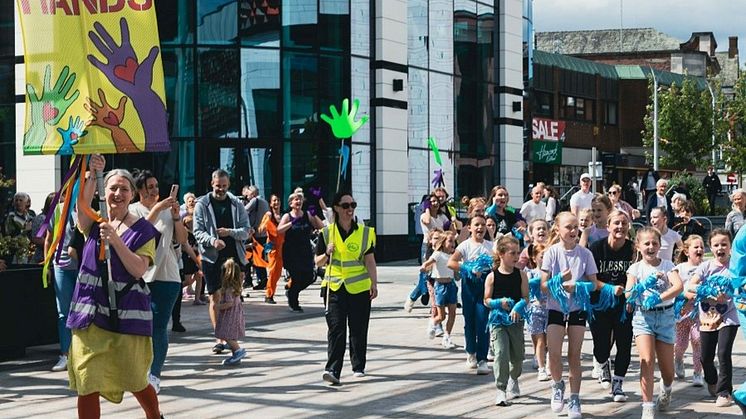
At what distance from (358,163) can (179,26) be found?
17.1ft

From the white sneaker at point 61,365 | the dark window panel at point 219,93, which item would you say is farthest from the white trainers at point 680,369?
the dark window panel at point 219,93

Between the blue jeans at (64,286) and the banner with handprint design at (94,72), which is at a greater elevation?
the banner with handprint design at (94,72)

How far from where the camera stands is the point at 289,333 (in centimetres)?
1378

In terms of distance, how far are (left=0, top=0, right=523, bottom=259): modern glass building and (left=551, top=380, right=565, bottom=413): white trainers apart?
628 inches

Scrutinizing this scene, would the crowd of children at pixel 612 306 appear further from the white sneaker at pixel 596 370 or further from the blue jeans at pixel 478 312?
the blue jeans at pixel 478 312

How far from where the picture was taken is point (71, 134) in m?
7.44

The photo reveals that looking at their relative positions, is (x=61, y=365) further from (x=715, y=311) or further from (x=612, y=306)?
(x=715, y=311)

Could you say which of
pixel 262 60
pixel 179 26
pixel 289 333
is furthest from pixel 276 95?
pixel 289 333

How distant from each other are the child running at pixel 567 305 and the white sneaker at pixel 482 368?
188 centimetres

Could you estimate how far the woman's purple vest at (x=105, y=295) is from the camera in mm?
6512

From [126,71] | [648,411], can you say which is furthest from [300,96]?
[648,411]

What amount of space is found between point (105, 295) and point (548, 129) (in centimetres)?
5331

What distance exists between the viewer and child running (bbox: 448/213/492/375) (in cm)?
1047

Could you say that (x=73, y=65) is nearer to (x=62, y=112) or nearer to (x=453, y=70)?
(x=62, y=112)
